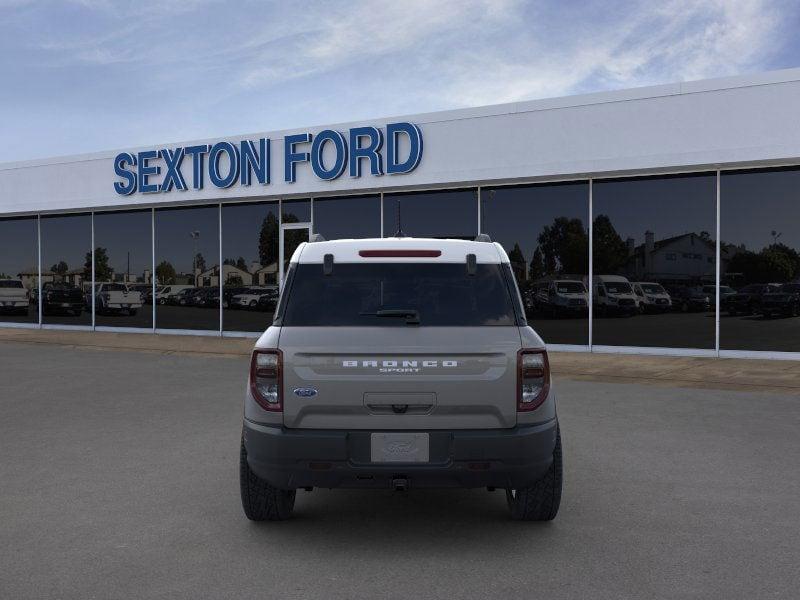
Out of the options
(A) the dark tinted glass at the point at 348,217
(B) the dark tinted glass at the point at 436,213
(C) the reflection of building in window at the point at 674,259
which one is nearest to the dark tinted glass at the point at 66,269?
(A) the dark tinted glass at the point at 348,217

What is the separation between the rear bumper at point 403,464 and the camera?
4270 millimetres

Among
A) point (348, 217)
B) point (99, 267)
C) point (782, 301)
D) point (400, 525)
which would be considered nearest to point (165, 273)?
point (99, 267)

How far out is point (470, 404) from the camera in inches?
170

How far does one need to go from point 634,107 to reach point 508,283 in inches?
444

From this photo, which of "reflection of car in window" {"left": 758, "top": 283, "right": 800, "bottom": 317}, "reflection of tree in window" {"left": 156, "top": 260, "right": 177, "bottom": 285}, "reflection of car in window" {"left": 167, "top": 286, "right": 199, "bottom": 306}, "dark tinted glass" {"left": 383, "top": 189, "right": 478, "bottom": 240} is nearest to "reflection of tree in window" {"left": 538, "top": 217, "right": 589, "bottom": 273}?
"dark tinted glass" {"left": 383, "top": 189, "right": 478, "bottom": 240}

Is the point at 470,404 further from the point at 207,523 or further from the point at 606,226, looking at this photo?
the point at 606,226

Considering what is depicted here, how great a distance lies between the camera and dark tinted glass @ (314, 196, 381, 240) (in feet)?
60.3

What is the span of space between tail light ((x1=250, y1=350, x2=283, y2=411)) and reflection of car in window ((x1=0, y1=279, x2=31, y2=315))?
75.0 ft

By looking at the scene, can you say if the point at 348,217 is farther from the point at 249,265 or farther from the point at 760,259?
the point at 760,259

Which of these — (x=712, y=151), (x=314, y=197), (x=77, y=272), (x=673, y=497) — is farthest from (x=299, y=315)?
(x=77, y=272)

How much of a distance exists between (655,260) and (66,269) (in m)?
17.2

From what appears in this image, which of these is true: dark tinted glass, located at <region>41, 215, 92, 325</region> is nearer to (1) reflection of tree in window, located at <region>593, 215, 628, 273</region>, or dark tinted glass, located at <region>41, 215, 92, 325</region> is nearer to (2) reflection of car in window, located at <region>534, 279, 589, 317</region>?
(2) reflection of car in window, located at <region>534, 279, 589, 317</region>

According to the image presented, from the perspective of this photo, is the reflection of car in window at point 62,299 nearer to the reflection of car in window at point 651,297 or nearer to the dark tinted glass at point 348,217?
the dark tinted glass at point 348,217

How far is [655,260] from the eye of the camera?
49.9ft
